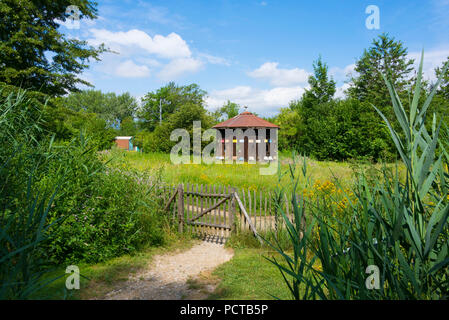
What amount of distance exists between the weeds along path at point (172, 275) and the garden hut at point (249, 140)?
15006mm

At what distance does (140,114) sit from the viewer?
50375 mm

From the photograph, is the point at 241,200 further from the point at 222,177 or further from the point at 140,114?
the point at 140,114

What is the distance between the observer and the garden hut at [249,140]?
21172mm

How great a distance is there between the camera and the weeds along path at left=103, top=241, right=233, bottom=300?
13.5 feet

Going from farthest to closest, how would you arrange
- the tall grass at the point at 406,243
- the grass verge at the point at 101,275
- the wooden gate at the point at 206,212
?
the wooden gate at the point at 206,212 < the grass verge at the point at 101,275 < the tall grass at the point at 406,243

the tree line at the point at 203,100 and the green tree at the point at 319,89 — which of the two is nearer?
the tree line at the point at 203,100

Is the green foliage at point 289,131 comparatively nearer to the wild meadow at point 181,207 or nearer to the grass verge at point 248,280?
the wild meadow at point 181,207

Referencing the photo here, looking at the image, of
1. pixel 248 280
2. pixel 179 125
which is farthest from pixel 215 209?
pixel 179 125

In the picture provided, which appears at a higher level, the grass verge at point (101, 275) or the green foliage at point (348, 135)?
the green foliage at point (348, 135)

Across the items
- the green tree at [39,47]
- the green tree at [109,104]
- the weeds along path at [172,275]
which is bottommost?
the weeds along path at [172,275]

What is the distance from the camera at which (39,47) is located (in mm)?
13305

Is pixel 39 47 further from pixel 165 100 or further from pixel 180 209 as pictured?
pixel 165 100

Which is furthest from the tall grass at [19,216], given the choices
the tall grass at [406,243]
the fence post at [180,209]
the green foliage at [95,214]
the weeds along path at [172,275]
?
the fence post at [180,209]
